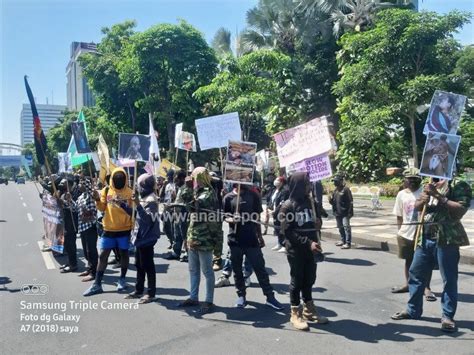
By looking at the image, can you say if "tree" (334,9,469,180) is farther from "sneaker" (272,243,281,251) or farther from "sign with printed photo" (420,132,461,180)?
"sign with printed photo" (420,132,461,180)

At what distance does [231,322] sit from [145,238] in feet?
5.42

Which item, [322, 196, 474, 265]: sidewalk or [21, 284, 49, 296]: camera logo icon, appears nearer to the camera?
[21, 284, 49, 296]: camera logo icon

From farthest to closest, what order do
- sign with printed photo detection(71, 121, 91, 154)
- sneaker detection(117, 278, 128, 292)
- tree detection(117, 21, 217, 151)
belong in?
tree detection(117, 21, 217, 151)
sign with printed photo detection(71, 121, 91, 154)
sneaker detection(117, 278, 128, 292)

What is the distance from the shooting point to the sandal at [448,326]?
15.1 feet

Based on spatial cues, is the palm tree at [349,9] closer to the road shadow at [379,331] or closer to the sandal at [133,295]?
the sandal at [133,295]

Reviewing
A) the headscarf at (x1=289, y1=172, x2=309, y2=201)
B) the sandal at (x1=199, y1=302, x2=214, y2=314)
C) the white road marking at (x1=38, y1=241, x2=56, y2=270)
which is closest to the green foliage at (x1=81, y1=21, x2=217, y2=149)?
the white road marking at (x1=38, y1=241, x2=56, y2=270)

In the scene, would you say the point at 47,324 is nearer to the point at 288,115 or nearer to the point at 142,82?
the point at 288,115

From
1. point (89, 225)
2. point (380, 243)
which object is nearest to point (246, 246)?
point (89, 225)

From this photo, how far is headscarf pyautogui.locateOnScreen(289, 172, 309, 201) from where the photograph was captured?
4973 mm

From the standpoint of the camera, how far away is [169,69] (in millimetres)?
29922

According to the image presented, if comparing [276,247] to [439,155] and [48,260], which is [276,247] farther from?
[439,155]

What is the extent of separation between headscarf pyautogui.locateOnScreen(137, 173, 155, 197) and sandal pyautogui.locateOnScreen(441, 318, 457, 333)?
3981mm

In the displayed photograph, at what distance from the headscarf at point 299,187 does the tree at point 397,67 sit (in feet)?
46.1

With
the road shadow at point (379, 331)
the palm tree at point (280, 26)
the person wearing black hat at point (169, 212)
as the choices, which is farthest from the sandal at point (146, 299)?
the palm tree at point (280, 26)
